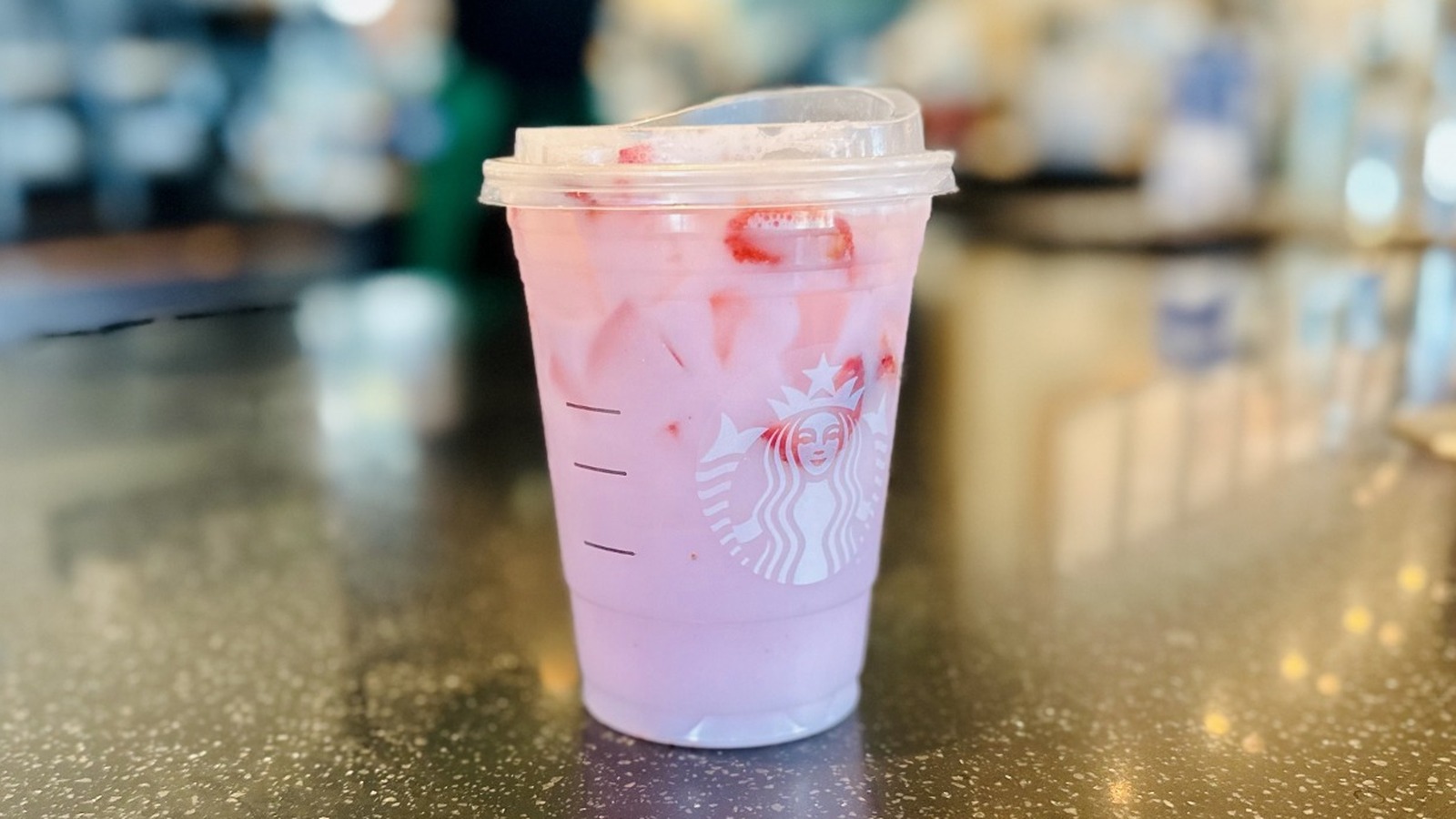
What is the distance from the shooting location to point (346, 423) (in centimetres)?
122

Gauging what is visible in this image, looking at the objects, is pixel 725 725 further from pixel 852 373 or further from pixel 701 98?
pixel 701 98

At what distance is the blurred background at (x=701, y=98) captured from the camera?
1956 mm

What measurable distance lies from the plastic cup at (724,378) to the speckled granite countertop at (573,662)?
42 millimetres

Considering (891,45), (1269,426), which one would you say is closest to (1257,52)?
(891,45)

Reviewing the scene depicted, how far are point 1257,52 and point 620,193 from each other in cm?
253

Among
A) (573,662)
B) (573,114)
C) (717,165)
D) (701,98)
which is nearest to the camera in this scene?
(717,165)

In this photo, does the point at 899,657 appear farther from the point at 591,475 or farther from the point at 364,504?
the point at 364,504

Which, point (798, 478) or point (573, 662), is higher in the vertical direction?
point (798, 478)

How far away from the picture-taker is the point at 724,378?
19.7 inches

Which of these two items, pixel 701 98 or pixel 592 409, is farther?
pixel 701 98

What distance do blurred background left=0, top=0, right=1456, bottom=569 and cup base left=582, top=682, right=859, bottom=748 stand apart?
103 cm

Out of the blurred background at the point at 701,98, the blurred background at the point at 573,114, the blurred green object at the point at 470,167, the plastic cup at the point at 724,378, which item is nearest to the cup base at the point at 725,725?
the plastic cup at the point at 724,378

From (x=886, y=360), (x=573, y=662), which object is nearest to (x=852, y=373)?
(x=886, y=360)

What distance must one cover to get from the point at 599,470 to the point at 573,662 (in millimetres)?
151
